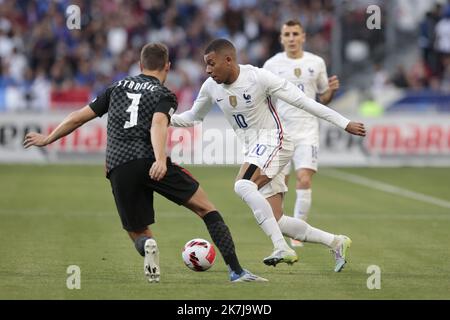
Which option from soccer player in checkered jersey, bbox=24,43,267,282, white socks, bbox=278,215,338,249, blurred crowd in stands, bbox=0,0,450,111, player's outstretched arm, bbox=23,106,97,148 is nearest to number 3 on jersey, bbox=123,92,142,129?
soccer player in checkered jersey, bbox=24,43,267,282

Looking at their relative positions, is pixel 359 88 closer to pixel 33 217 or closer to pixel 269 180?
pixel 33 217

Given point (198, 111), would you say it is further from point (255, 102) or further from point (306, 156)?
point (306, 156)

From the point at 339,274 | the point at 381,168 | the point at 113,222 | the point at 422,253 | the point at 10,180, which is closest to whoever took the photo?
the point at 339,274

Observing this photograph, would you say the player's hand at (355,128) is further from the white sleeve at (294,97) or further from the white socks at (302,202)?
the white socks at (302,202)

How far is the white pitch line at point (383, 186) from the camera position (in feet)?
59.7

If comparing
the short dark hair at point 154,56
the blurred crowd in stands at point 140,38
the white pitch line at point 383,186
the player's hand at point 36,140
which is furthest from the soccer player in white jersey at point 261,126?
the blurred crowd in stands at point 140,38

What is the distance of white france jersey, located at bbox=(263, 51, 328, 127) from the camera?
42.7ft

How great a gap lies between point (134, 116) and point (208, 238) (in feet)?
13.1

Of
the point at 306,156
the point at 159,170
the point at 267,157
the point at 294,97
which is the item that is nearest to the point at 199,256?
the point at 267,157

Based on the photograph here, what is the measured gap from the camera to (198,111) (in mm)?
10594

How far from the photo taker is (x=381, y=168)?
82.3 feet

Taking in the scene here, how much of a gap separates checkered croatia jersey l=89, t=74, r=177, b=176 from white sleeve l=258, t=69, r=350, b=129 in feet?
3.48

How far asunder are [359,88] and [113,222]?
625 inches
